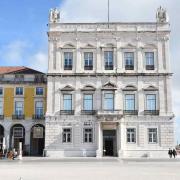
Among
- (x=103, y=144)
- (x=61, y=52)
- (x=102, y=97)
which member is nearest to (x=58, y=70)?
(x=61, y=52)

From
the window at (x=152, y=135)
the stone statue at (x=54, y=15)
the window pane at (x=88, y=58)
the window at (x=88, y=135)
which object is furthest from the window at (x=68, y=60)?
the window at (x=152, y=135)

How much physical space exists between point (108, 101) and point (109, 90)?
132 cm

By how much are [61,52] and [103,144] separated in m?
12.3

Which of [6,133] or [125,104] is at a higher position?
[125,104]

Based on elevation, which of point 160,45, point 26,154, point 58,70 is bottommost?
point 26,154

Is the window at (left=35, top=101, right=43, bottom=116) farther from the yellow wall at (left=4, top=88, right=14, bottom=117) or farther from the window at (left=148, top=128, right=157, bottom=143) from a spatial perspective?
the window at (left=148, top=128, right=157, bottom=143)

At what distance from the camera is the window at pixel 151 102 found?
4881cm

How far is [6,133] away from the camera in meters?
54.3

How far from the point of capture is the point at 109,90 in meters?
48.8

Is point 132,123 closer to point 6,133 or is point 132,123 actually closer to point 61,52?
point 61,52

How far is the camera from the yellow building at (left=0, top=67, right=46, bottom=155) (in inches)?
2143

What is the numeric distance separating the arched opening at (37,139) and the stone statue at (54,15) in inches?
555

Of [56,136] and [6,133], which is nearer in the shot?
[56,136]

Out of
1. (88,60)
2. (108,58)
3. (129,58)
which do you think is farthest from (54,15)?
(129,58)
